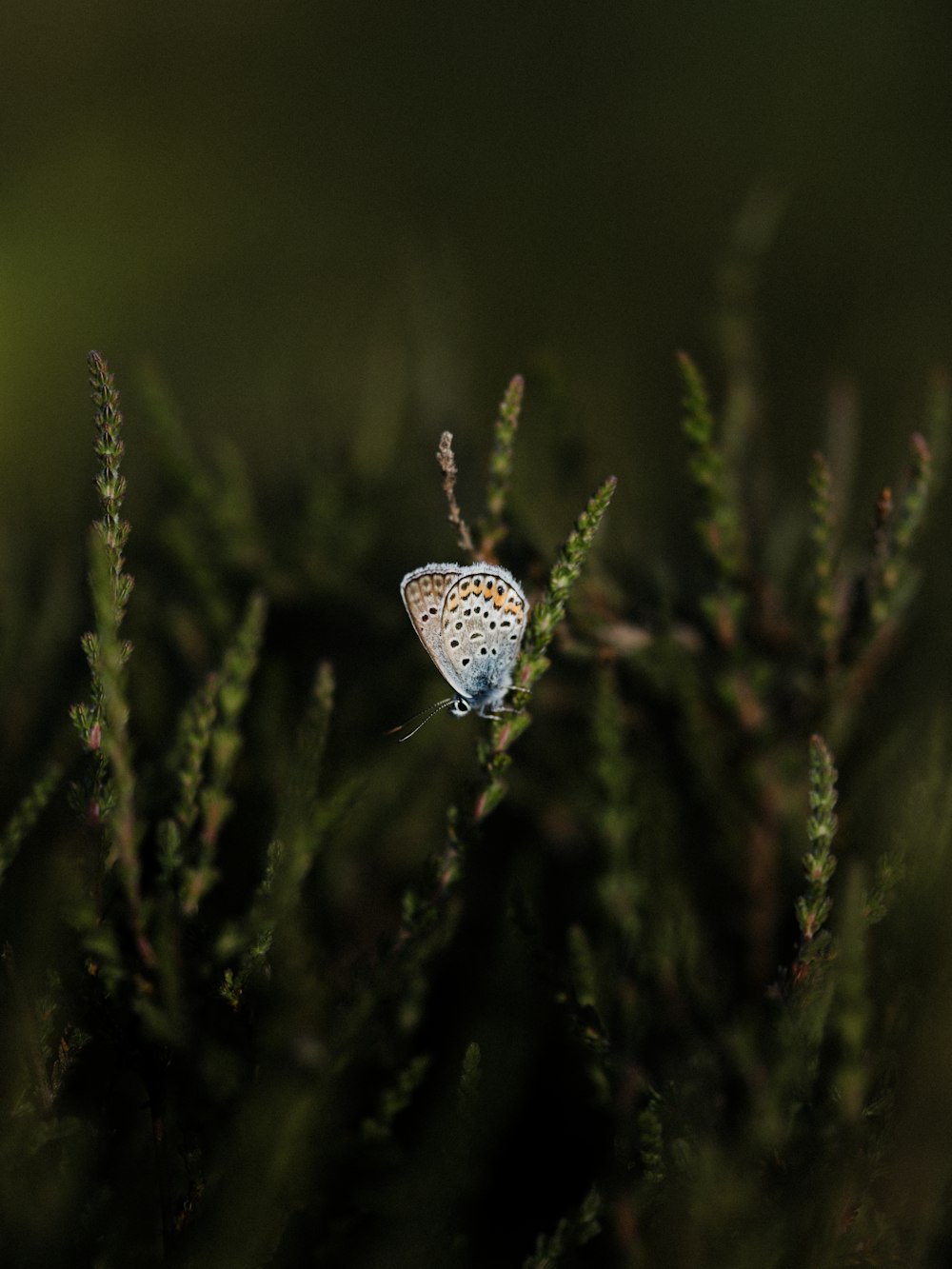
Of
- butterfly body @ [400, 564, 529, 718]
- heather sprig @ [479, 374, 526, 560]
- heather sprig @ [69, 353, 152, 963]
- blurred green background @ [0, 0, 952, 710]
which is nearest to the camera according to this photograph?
heather sprig @ [69, 353, 152, 963]

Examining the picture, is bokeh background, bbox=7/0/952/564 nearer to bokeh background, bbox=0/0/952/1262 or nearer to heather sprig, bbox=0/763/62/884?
bokeh background, bbox=0/0/952/1262

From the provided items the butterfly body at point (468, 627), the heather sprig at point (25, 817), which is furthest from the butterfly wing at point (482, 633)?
the heather sprig at point (25, 817)

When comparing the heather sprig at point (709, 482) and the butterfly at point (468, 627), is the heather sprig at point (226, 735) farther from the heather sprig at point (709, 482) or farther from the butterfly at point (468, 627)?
the heather sprig at point (709, 482)

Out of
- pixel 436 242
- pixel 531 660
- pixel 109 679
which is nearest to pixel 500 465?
pixel 531 660

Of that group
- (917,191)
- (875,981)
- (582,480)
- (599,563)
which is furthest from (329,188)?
(875,981)

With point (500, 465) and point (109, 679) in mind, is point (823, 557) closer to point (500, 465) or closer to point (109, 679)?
point (500, 465)

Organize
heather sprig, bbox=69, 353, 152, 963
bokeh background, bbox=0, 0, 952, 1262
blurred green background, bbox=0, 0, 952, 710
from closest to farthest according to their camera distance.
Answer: heather sprig, bbox=69, 353, 152, 963, bokeh background, bbox=0, 0, 952, 1262, blurred green background, bbox=0, 0, 952, 710

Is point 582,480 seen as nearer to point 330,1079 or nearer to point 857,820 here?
point 857,820

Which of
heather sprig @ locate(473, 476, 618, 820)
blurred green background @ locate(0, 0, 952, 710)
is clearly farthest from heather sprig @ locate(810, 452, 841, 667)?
blurred green background @ locate(0, 0, 952, 710)
